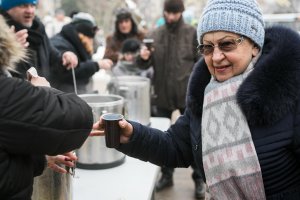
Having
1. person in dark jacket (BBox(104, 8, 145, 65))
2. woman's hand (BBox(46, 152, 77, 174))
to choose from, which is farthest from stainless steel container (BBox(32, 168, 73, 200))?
person in dark jacket (BBox(104, 8, 145, 65))

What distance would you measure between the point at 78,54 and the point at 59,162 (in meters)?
1.82

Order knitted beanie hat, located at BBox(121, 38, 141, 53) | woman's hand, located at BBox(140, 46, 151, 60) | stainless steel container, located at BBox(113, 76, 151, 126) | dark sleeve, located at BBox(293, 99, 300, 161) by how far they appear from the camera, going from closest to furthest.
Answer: dark sleeve, located at BBox(293, 99, 300, 161)
stainless steel container, located at BBox(113, 76, 151, 126)
woman's hand, located at BBox(140, 46, 151, 60)
knitted beanie hat, located at BBox(121, 38, 141, 53)

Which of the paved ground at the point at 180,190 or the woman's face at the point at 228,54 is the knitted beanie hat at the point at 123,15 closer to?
the paved ground at the point at 180,190

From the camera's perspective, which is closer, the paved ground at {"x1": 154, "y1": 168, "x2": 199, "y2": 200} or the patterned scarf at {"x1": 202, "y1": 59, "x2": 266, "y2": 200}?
the patterned scarf at {"x1": 202, "y1": 59, "x2": 266, "y2": 200}

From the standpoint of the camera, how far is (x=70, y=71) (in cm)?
260

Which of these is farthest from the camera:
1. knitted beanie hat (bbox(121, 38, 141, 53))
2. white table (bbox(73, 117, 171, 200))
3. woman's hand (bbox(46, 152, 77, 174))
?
knitted beanie hat (bbox(121, 38, 141, 53))

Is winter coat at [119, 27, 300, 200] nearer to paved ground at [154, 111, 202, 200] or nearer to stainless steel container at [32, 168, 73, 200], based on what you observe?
stainless steel container at [32, 168, 73, 200]

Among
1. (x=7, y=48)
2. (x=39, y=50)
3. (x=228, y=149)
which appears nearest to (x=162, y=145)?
(x=228, y=149)

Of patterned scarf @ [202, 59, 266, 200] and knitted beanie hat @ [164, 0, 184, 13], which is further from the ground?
knitted beanie hat @ [164, 0, 184, 13]

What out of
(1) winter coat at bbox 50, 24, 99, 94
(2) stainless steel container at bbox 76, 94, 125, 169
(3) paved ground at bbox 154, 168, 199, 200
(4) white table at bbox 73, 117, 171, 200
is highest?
(1) winter coat at bbox 50, 24, 99, 94

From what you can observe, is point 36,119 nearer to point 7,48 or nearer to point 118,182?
point 7,48

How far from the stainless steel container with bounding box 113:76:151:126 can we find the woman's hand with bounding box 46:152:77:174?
81 cm

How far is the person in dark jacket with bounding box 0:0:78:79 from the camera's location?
7.36 ft

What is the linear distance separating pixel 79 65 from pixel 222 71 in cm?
166
